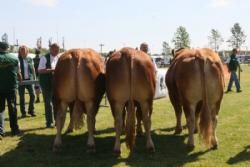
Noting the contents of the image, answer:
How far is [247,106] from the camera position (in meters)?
14.4

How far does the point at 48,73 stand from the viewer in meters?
10.3

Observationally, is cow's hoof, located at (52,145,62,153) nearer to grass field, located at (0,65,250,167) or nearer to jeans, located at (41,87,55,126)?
grass field, located at (0,65,250,167)

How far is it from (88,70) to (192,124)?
2.20m

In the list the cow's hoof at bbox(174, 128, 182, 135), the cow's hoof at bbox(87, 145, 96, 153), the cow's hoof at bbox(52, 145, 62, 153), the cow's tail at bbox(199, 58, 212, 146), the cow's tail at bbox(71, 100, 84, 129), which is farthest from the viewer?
→ the cow's hoof at bbox(174, 128, 182, 135)

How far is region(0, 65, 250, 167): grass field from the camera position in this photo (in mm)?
7254

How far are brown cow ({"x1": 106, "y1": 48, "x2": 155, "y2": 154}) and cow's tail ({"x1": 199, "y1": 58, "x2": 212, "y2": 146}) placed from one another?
3.02 ft

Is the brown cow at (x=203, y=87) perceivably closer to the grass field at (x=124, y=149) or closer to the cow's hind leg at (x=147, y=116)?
the grass field at (x=124, y=149)

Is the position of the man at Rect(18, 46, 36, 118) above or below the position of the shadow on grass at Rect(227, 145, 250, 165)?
above

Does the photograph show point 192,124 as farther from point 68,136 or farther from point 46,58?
point 46,58

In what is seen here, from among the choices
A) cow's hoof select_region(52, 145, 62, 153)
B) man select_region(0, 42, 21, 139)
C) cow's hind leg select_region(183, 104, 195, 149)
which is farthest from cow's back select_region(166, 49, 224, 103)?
man select_region(0, 42, 21, 139)

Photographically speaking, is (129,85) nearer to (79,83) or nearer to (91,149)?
(79,83)

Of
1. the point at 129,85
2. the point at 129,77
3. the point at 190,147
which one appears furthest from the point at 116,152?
the point at 190,147

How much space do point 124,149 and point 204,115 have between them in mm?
1658

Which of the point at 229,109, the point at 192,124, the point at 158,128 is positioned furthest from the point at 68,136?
the point at 229,109
